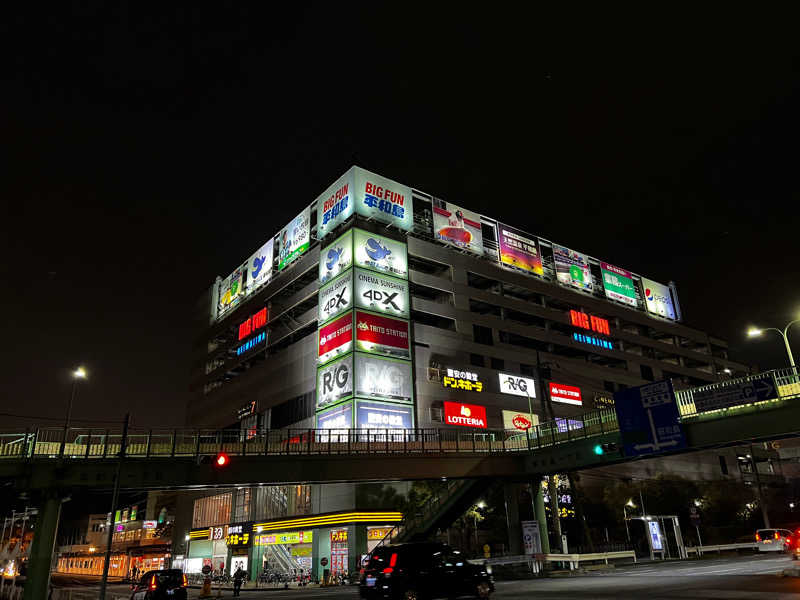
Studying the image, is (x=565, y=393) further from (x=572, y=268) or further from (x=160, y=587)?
(x=160, y=587)

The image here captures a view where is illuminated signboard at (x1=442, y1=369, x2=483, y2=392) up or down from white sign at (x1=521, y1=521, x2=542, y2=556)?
up

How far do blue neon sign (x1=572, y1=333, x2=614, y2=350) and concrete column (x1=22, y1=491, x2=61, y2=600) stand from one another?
75.0 m

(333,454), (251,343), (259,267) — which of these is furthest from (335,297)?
(333,454)

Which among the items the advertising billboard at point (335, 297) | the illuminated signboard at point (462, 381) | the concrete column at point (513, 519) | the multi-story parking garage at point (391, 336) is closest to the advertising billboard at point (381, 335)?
the multi-story parking garage at point (391, 336)

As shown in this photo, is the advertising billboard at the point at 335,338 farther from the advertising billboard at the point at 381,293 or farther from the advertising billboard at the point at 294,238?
the advertising billboard at the point at 294,238

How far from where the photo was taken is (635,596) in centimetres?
1809

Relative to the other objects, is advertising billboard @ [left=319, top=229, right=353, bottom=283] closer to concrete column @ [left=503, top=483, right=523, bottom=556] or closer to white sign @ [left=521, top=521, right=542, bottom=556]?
concrete column @ [left=503, top=483, right=523, bottom=556]

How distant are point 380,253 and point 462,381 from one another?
18645mm

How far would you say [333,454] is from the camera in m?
36.2

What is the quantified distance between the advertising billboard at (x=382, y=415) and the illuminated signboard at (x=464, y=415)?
4858 mm

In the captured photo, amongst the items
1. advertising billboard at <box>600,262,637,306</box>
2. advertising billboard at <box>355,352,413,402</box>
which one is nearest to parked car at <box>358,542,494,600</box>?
advertising billboard at <box>355,352,413,402</box>

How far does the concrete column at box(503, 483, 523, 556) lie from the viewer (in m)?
41.9

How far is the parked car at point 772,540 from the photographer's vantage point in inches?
1714

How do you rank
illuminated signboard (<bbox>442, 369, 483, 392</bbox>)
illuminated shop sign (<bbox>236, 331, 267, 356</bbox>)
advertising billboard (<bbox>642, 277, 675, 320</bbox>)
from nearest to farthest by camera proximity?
illuminated signboard (<bbox>442, 369, 483, 392</bbox>) → illuminated shop sign (<bbox>236, 331, 267, 356</bbox>) → advertising billboard (<bbox>642, 277, 675, 320</bbox>)
